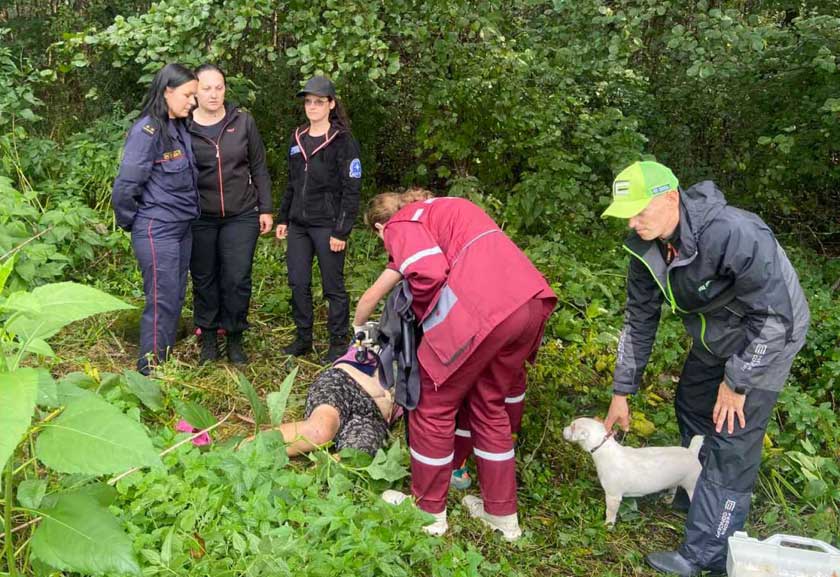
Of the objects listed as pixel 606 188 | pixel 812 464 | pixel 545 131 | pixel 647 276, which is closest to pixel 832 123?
pixel 606 188

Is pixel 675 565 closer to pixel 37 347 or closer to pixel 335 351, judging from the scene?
pixel 335 351

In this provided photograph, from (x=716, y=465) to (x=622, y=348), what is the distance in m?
0.65

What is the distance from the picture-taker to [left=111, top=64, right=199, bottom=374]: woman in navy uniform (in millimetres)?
4168

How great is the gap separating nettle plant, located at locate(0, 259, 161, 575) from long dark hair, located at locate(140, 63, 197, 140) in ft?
8.49

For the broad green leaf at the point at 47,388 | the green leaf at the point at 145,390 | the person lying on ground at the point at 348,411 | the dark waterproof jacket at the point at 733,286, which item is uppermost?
the broad green leaf at the point at 47,388

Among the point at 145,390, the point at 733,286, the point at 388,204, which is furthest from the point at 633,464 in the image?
the point at 145,390

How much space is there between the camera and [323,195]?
4.82 m

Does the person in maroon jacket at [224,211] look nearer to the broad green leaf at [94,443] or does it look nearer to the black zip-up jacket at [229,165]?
the black zip-up jacket at [229,165]

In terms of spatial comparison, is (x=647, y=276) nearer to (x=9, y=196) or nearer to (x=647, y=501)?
(x=647, y=501)

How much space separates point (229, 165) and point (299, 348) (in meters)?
1.31

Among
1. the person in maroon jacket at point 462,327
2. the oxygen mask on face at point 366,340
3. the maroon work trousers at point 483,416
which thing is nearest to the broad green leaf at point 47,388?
the person in maroon jacket at point 462,327

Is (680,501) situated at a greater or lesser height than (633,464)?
lesser

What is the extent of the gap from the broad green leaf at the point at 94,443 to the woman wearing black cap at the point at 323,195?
3265 mm

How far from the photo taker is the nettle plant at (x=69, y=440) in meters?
1.49
